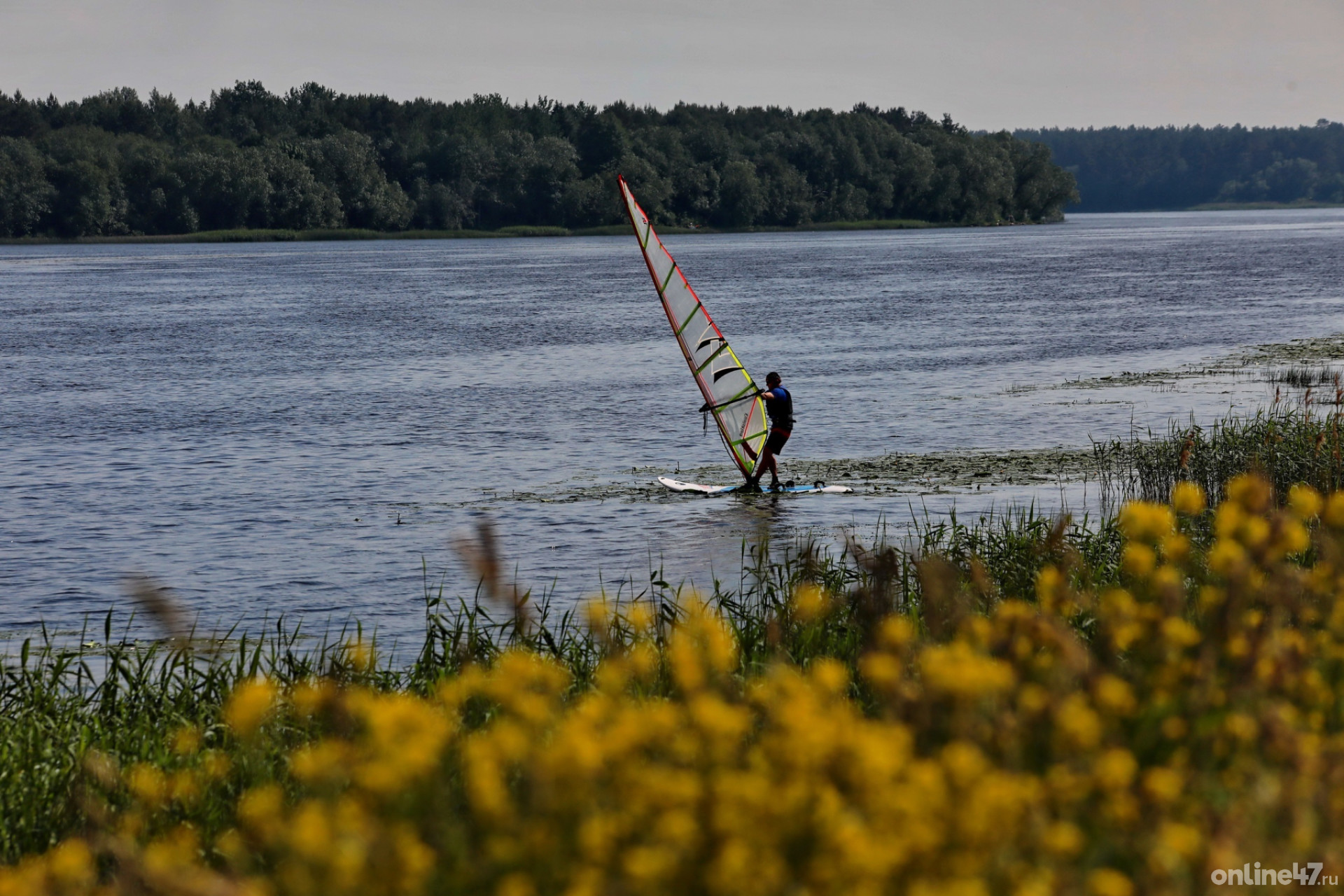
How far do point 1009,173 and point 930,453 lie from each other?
181557mm

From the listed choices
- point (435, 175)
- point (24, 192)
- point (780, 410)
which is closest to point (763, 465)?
point (780, 410)

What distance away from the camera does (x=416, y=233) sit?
557 ft

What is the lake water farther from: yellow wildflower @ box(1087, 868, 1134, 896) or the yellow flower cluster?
yellow wildflower @ box(1087, 868, 1134, 896)

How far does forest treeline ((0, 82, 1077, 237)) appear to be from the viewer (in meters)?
152

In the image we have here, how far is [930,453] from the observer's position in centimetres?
2538

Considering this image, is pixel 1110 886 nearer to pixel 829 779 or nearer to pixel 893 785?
pixel 893 785

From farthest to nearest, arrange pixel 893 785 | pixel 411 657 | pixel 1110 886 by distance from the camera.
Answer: pixel 411 657 → pixel 893 785 → pixel 1110 886

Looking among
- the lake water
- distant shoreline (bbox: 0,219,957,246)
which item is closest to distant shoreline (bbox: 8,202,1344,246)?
distant shoreline (bbox: 0,219,957,246)

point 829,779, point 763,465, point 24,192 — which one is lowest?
point 763,465

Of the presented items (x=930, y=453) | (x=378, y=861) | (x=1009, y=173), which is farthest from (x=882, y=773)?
(x=1009, y=173)

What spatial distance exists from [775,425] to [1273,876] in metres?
18.4

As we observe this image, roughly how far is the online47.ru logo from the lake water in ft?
38.1

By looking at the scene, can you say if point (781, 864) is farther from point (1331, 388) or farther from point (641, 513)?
point (1331, 388)

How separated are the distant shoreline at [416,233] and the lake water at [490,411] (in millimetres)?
76371
